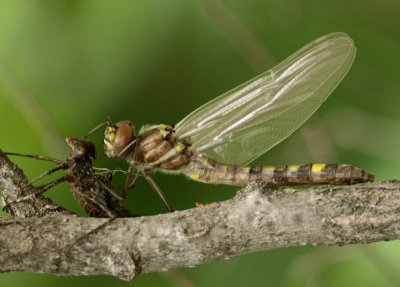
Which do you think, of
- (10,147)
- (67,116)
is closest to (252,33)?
(67,116)

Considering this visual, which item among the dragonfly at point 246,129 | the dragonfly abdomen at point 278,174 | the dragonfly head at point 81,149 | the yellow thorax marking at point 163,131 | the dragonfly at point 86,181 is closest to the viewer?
the dragonfly at point 86,181

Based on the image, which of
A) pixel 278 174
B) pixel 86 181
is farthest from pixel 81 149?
pixel 278 174

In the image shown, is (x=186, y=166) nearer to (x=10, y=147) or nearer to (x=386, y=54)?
(x=10, y=147)

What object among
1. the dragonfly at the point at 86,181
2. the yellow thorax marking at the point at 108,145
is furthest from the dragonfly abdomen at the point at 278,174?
the dragonfly at the point at 86,181

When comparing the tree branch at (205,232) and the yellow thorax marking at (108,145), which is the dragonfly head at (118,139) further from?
the tree branch at (205,232)

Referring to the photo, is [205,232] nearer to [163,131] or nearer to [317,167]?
[317,167]

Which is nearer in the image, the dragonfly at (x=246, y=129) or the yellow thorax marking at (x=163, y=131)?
the dragonfly at (x=246, y=129)

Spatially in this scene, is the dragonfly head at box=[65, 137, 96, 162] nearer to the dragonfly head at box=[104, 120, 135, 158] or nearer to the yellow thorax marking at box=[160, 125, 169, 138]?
the dragonfly head at box=[104, 120, 135, 158]
